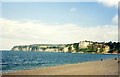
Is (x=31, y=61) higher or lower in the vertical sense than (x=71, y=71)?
lower

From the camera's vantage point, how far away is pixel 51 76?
19672 mm

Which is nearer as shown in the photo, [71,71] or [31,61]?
[71,71]

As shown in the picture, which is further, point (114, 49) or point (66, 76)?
point (114, 49)

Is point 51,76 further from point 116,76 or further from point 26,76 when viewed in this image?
point 116,76

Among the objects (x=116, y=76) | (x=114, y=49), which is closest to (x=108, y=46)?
(x=114, y=49)

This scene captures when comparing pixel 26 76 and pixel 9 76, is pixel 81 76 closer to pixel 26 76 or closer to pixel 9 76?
Result: pixel 26 76

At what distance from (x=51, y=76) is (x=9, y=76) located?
3.14 meters

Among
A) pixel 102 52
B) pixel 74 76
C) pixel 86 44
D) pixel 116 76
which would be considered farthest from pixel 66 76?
pixel 102 52

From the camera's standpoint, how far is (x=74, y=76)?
766 inches

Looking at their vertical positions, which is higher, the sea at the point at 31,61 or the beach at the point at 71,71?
the beach at the point at 71,71

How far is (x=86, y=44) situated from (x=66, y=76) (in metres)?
169

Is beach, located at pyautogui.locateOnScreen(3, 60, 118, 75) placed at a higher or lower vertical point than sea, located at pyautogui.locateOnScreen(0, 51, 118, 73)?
higher

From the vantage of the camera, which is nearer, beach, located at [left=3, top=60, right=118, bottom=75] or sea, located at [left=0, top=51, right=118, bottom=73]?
beach, located at [left=3, top=60, right=118, bottom=75]

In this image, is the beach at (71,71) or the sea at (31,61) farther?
the sea at (31,61)
